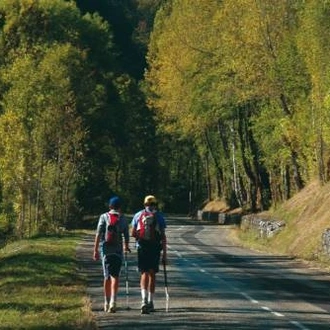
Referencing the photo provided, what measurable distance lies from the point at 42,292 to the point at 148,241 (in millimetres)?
4563

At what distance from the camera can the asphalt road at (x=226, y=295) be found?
15758mm

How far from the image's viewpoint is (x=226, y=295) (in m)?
20.3

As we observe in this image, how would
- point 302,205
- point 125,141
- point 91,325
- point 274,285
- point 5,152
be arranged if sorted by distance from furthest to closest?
1. point 125,141
2. point 5,152
3. point 302,205
4. point 274,285
5. point 91,325

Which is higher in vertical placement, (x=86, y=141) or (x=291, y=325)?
(x=86, y=141)

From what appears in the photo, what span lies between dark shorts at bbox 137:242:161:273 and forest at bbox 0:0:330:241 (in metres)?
21.1

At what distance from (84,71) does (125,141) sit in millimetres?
14024

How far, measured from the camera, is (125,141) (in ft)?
242

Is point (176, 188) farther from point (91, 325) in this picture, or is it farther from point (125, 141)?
point (91, 325)

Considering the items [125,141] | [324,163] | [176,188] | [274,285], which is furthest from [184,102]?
[176,188]

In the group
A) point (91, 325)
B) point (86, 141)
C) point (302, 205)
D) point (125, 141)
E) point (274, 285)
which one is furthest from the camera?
point (125, 141)

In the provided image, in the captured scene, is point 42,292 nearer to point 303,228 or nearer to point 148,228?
point 148,228

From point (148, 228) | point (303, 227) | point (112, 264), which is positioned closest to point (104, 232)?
point (112, 264)

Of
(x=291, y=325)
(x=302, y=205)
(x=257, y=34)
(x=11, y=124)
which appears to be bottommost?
(x=291, y=325)

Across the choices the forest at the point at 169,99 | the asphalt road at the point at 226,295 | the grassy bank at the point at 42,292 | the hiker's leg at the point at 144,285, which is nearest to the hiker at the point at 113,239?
the hiker's leg at the point at 144,285
